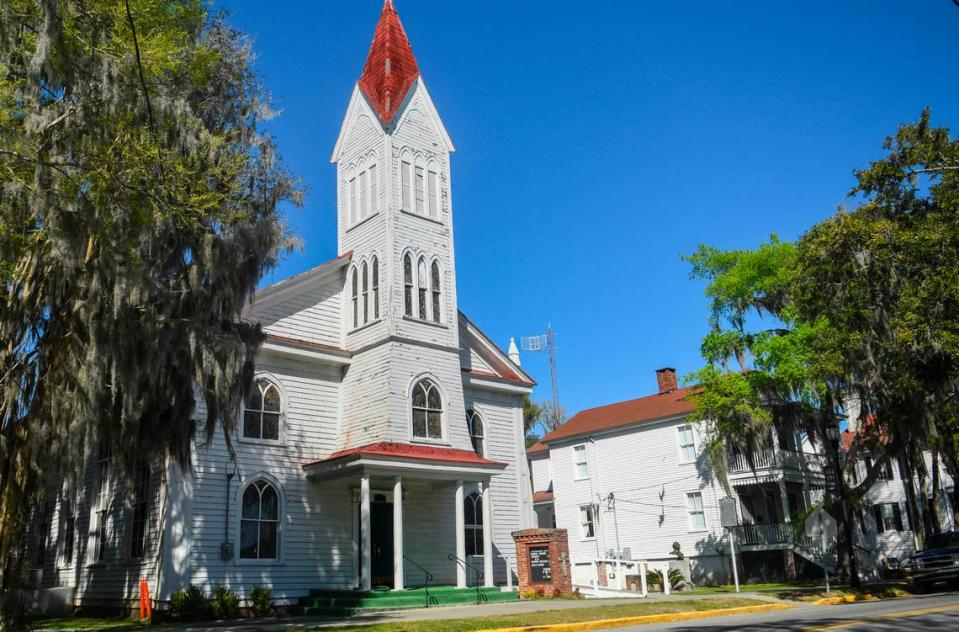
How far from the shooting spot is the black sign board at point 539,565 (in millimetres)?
20922

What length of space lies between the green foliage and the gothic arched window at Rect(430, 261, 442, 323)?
28.4 feet

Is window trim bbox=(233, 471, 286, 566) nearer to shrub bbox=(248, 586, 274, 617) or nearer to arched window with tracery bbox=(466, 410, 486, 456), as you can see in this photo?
shrub bbox=(248, 586, 274, 617)

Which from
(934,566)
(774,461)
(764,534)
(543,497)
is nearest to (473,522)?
(934,566)

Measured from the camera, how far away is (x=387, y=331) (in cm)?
2142

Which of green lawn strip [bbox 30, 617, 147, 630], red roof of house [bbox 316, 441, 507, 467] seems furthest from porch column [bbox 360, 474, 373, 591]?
green lawn strip [bbox 30, 617, 147, 630]

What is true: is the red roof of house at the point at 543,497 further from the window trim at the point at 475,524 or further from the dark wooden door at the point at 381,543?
the dark wooden door at the point at 381,543

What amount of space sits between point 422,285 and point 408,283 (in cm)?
50

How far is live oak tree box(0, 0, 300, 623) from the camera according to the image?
11.9 meters

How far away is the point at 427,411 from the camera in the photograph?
21.7 m

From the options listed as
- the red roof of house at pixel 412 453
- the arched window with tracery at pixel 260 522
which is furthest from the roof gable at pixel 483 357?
the arched window with tracery at pixel 260 522

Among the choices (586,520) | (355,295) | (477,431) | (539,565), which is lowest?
(539,565)

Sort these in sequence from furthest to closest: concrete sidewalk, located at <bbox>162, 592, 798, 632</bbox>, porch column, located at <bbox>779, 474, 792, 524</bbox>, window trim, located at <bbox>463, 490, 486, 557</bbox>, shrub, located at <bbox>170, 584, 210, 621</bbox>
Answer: porch column, located at <bbox>779, 474, 792, 524</bbox> < window trim, located at <bbox>463, 490, 486, 557</bbox> < shrub, located at <bbox>170, 584, 210, 621</bbox> < concrete sidewalk, located at <bbox>162, 592, 798, 632</bbox>

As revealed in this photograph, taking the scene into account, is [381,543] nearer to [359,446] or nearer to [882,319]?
[359,446]

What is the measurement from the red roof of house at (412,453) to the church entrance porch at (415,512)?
0.02 m
